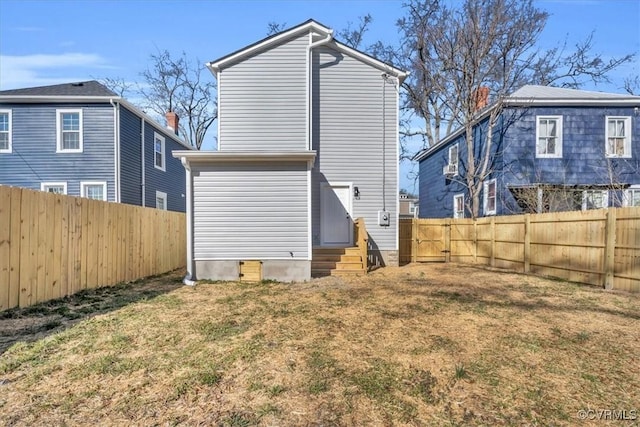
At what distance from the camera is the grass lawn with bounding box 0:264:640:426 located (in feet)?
9.16

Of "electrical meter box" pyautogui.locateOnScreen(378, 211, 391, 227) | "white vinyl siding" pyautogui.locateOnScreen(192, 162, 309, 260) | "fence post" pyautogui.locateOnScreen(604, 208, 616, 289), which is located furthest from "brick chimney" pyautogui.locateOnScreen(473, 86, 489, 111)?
"white vinyl siding" pyautogui.locateOnScreen(192, 162, 309, 260)

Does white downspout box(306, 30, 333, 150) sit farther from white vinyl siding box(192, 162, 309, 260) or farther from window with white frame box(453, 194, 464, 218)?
window with white frame box(453, 194, 464, 218)

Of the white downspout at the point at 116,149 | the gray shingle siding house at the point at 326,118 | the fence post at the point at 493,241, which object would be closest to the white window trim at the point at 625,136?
the fence post at the point at 493,241

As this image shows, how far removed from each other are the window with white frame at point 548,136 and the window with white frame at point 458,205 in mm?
3761

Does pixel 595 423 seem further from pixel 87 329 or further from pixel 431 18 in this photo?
pixel 431 18

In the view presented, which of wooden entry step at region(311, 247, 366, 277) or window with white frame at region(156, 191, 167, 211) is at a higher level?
window with white frame at region(156, 191, 167, 211)

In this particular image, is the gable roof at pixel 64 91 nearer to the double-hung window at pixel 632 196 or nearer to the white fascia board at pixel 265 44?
the white fascia board at pixel 265 44

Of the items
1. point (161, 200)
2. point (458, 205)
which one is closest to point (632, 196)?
point (458, 205)

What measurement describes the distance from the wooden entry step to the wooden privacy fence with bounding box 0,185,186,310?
4582 mm

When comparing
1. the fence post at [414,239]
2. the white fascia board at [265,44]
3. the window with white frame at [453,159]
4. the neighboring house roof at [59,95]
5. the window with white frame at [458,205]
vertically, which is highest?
the white fascia board at [265,44]

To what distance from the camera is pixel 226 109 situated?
10.8 meters

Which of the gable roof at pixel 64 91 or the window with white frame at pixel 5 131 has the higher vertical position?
the gable roof at pixel 64 91

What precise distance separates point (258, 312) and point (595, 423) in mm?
4292

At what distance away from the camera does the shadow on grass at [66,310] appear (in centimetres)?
453
